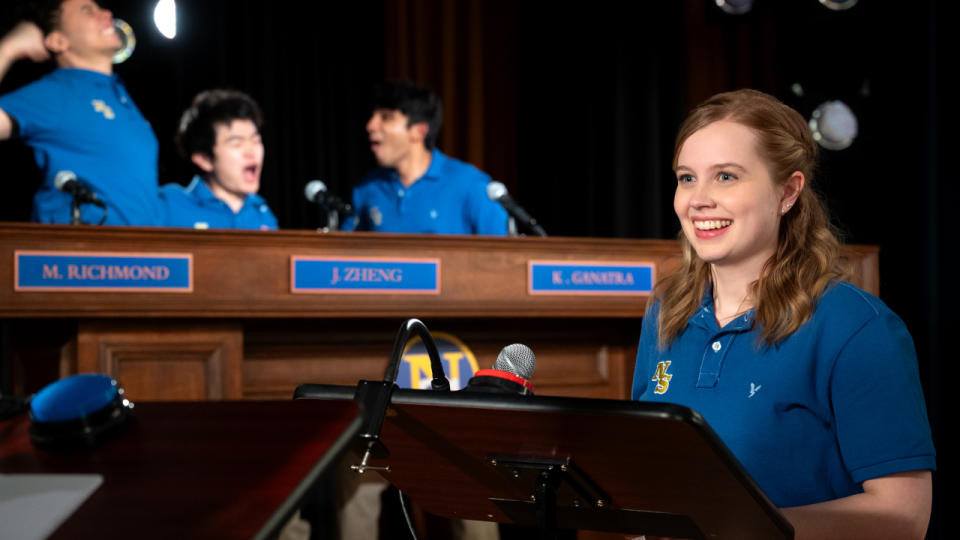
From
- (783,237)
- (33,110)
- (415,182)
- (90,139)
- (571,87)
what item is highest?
(571,87)

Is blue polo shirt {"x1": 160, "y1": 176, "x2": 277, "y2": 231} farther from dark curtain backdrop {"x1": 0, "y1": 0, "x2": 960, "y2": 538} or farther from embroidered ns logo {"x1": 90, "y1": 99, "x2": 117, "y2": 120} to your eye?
dark curtain backdrop {"x1": 0, "y1": 0, "x2": 960, "y2": 538}

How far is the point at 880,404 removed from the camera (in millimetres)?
916

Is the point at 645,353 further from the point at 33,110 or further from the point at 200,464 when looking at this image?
the point at 33,110

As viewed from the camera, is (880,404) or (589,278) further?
(589,278)

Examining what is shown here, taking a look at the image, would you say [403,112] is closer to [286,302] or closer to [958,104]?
[286,302]

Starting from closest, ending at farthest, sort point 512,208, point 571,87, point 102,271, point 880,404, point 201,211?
point 880,404 < point 102,271 < point 512,208 < point 201,211 < point 571,87

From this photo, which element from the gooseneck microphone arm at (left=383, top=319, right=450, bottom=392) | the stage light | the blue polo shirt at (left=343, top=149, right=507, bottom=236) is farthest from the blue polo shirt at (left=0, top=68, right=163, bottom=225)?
the gooseneck microphone arm at (left=383, top=319, right=450, bottom=392)

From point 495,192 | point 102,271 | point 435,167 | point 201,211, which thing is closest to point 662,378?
point 102,271

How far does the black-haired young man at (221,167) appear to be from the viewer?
3594 millimetres

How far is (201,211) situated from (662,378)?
2.86 m

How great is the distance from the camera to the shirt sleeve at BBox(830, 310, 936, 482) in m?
0.90

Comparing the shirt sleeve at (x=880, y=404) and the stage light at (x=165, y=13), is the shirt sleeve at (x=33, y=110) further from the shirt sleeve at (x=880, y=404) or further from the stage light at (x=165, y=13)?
the shirt sleeve at (x=880, y=404)

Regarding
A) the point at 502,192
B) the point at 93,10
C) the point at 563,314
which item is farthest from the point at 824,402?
the point at 93,10

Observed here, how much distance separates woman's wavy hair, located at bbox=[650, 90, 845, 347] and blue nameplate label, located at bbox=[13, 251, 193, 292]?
1628 millimetres
